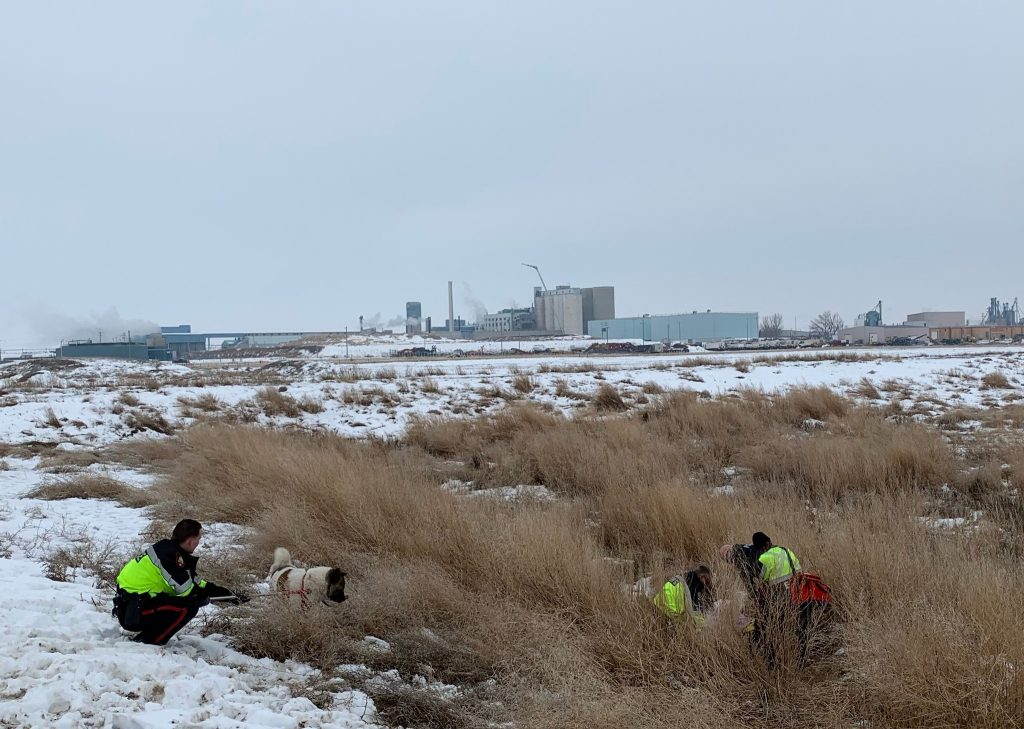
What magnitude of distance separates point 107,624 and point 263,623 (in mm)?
886

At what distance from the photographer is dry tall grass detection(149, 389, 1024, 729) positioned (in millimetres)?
3271

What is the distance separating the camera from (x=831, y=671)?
368cm

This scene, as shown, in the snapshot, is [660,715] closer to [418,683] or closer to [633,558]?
[418,683]

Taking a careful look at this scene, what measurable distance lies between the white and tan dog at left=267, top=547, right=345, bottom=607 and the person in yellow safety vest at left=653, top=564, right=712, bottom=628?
6.66 ft

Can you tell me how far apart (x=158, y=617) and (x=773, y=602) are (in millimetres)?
3433

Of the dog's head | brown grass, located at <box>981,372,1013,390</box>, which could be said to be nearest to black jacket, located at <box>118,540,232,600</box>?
the dog's head

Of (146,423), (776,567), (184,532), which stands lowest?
(146,423)

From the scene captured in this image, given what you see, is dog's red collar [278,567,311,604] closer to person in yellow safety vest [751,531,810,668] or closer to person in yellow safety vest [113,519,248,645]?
person in yellow safety vest [113,519,248,645]

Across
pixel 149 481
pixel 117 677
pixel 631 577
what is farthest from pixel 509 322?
pixel 117 677

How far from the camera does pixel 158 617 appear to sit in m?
3.81

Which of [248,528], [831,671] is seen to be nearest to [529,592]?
[831,671]

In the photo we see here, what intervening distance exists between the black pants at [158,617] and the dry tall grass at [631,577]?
15.6 inches

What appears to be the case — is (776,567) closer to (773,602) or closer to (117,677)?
(773,602)

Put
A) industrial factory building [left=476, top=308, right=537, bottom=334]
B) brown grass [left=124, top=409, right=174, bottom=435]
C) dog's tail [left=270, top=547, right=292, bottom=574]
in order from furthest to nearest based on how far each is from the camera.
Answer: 1. industrial factory building [left=476, top=308, right=537, bottom=334]
2. brown grass [left=124, top=409, right=174, bottom=435]
3. dog's tail [left=270, top=547, right=292, bottom=574]
